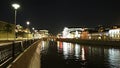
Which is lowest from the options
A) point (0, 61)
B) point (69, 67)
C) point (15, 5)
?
point (69, 67)

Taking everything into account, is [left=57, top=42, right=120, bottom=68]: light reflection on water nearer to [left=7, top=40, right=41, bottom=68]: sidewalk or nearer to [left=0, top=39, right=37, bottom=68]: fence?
[left=7, top=40, right=41, bottom=68]: sidewalk

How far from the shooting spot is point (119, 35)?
105625 mm

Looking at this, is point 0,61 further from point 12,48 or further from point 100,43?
point 100,43

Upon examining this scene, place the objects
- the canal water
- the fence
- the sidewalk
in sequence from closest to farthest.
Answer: the sidewalk, the fence, the canal water

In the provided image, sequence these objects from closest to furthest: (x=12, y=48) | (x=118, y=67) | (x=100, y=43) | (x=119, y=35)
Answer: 1. (x=12, y=48)
2. (x=118, y=67)
3. (x=100, y=43)
4. (x=119, y=35)

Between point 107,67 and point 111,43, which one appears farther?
point 111,43

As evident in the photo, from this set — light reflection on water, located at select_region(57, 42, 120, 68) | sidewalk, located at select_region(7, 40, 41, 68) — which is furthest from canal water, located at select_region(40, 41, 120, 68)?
sidewalk, located at select_region(7, 40, 41, 68)

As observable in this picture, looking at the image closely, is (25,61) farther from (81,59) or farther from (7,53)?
(81,59)

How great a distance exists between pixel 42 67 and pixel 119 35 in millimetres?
86325

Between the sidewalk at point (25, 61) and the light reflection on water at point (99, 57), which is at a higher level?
the sidewalk at point (25, 61)

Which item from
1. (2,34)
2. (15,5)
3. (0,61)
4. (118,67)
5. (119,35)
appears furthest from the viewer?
(119,35)

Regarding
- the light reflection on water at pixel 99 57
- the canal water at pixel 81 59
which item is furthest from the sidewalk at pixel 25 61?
the light reflection on water at pixel 99 57

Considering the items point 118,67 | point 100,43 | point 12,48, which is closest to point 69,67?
point 118,67

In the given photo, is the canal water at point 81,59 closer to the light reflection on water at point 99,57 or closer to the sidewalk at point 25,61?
the light reflection on water at point 99,57
